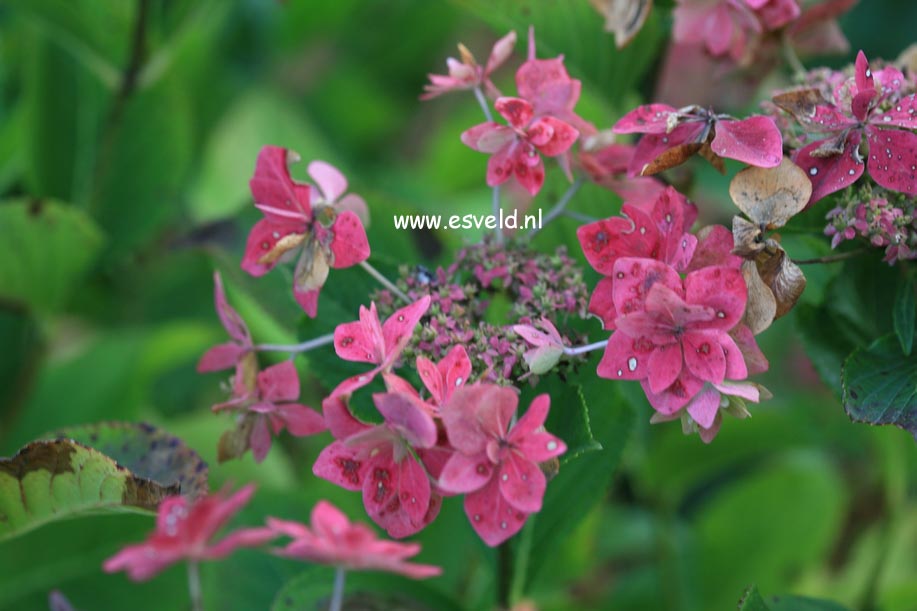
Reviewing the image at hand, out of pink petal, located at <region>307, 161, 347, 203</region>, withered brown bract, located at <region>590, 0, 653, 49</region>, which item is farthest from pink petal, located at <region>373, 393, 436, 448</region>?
withered brown bract, located at <region>590, 0, 653, 49</region>

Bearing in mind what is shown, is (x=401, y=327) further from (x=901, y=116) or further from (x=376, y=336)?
(x=901, y=116)

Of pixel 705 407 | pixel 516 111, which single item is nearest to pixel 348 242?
pixel 516 111

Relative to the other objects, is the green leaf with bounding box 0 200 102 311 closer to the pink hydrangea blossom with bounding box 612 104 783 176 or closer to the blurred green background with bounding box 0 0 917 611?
the blurred green background with bounding box 0 0 917 611

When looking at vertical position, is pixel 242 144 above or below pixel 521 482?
below

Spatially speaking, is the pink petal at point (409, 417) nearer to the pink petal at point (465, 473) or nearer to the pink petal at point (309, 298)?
the pink petal at point (465, 473)

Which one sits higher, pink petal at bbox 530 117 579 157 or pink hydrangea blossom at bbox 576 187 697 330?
pink petal at bbox 530 117 579 157

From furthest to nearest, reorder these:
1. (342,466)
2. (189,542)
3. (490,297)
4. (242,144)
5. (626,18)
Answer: (242,144) < (626,18) < (490,297) < (342,466) < (189,542)

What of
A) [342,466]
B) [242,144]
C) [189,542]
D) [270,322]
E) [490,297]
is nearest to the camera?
[189,542]
